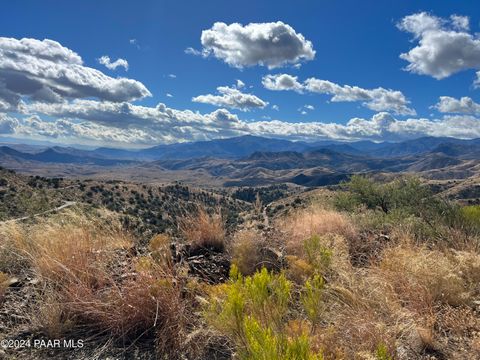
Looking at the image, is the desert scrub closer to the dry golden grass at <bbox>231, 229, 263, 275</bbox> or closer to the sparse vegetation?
the sparse vegetation

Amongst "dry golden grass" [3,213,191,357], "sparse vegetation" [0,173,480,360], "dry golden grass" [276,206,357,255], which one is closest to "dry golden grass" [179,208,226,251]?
"sparse vegetation" [0,173,480,360]

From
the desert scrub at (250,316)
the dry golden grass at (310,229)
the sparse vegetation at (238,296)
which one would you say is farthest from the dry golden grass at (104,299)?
the dry golden grass at (310,229)

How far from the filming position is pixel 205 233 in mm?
7668

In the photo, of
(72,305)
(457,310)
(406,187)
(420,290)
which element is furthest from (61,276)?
(406,187)

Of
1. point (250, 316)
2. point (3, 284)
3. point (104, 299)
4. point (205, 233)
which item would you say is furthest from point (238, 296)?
point (205, 233)

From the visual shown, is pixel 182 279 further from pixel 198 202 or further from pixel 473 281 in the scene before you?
pixel 473 281

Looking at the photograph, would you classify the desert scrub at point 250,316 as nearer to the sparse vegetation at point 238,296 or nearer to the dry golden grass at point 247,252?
the sparse vegetation at point 238,296

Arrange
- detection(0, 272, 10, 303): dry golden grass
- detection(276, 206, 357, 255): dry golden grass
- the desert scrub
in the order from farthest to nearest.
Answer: detection(276, 206, 357, 255): dry golden grass → detection(0, 272, 10, 303): dry golden grass → the desert scrub

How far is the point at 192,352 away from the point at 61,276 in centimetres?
241

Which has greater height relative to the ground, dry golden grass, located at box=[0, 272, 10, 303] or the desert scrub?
the desert scrub

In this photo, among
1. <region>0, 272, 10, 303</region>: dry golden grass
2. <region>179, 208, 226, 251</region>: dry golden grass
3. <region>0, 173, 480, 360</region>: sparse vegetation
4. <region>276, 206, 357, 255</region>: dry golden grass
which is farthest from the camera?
<region>179, 208, 226, 251</region>: dry golden grass

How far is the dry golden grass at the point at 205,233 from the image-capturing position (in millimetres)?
7625

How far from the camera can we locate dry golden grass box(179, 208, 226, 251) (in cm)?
762

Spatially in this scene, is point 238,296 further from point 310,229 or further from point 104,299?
point 310,229
